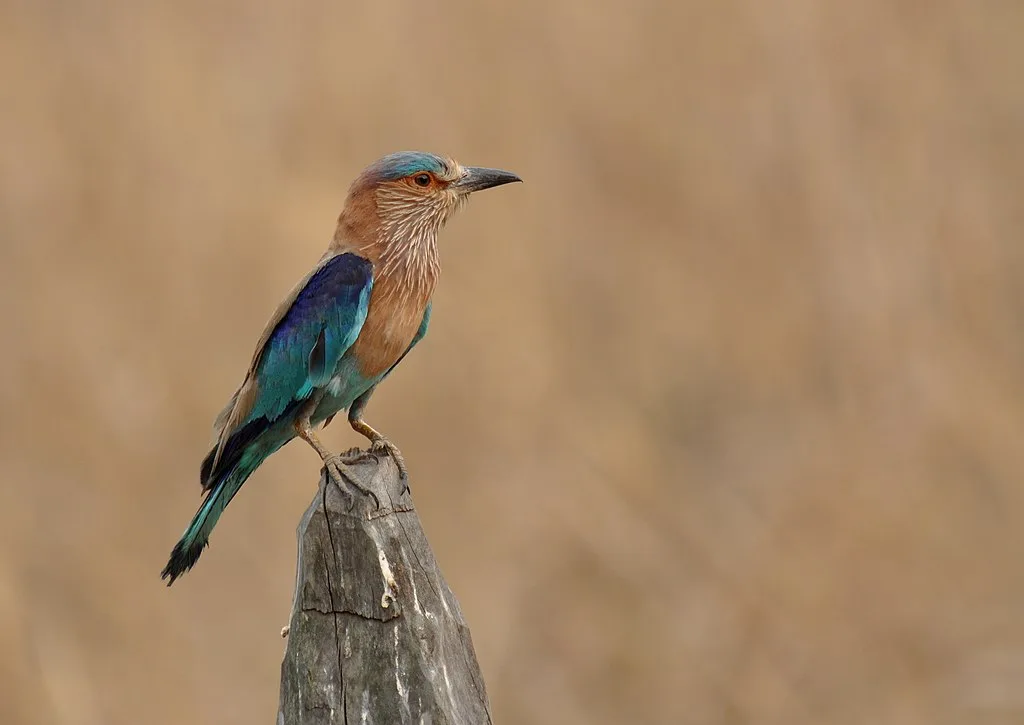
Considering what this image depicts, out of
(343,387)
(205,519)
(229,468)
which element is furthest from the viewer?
(343,387)

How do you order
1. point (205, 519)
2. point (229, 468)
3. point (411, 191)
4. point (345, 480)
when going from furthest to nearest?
point (411, 191) → point (229, 468) → point (205, 519) → point (345, 480)

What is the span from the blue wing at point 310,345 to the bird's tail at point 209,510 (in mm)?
140

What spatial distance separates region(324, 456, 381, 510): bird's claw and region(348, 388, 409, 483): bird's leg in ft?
0.71

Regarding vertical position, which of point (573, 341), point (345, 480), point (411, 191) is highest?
point (573, 341)

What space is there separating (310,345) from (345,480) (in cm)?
104

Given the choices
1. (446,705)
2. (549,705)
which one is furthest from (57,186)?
(446,705)

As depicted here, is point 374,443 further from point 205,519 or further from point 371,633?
point 371,633

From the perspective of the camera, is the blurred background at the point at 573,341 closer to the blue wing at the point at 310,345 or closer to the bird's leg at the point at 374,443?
the bird's leg at the point at 374,443

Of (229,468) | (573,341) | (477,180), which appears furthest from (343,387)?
(573,341)

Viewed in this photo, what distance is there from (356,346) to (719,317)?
2.93m

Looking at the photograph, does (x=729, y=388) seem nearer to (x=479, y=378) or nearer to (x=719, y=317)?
(x=719, y=317)

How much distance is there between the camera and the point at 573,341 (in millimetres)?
6438

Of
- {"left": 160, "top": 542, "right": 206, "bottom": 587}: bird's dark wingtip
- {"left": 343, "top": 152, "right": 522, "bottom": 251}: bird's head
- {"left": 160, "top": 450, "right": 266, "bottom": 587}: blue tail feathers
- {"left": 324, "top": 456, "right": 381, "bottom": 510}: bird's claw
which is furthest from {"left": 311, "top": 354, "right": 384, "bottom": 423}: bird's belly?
{"left": 324, "top": 456, "right": 381, "bottom": 510}: bird's claw

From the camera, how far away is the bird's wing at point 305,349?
396 centimetres
